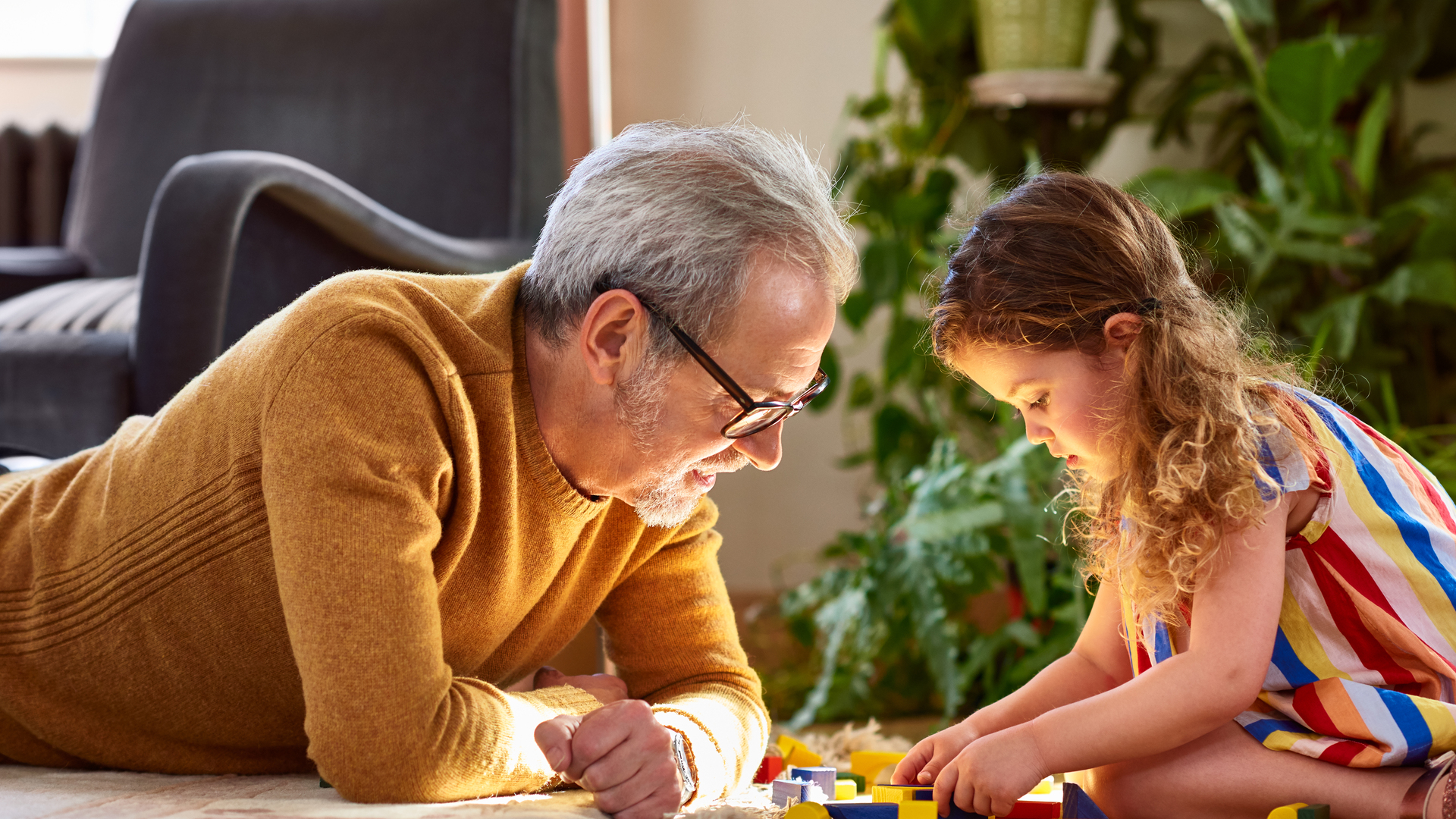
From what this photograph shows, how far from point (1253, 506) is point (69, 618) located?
981 millimetres

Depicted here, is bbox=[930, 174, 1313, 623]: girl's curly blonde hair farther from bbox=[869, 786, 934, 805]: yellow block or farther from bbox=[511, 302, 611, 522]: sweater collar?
bbox=[511, 302, 611, 522]: sweater collar

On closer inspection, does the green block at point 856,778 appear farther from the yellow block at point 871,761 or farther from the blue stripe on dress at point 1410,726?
the blue stripe on dress at point 1410,726

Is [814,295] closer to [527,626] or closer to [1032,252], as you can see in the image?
[1032,252]

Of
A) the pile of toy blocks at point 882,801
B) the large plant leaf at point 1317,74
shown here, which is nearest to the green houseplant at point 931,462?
the large plant leaf at point 1317,74

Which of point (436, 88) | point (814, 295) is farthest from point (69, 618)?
point (436, 88)

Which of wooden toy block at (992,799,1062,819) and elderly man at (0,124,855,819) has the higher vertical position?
elderly man at (0,124,855,819)

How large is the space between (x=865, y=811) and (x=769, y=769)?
392mm

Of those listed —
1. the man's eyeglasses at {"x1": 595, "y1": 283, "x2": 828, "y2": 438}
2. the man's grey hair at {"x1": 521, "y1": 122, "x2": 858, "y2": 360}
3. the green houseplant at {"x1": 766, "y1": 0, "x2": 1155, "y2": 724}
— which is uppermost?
the man's grey hair at {"x1": 521, "y1": 122, "x2": 858, "y2": 360}

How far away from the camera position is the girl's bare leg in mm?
956

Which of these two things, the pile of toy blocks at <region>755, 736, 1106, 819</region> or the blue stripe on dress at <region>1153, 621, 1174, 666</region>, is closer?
the pile of toy blocks at <region>755, 736, 1106, 819</region>

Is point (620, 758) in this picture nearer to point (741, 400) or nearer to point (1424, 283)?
point (741, 400)

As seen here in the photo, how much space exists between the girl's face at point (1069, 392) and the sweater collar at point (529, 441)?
410 millimetres

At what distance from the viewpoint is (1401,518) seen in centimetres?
100

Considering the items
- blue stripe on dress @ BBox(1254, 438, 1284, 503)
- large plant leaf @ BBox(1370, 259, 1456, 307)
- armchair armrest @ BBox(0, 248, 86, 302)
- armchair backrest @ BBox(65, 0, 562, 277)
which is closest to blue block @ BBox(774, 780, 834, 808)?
blue stripe on dress @ BBox(1254, 438, 1284, 503)
